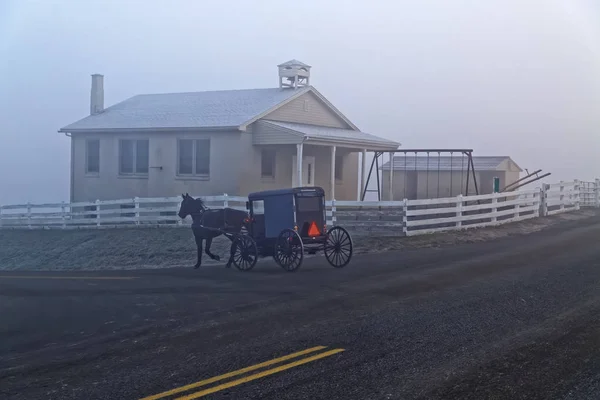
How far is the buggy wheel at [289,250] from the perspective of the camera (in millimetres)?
15047

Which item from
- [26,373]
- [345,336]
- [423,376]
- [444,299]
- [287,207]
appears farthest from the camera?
[287,207]

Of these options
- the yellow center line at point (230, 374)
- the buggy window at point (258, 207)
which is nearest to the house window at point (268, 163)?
the buggy window at point (258, 207)

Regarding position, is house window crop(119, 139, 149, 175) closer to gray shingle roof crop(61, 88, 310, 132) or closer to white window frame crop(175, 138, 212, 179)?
gray shingle roof crop(61, 88, 310, 132)

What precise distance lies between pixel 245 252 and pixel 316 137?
38.6 feet

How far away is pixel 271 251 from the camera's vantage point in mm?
15859

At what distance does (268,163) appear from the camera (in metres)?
29.2

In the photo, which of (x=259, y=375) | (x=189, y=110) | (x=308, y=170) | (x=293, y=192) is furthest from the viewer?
(x=189, y=110)

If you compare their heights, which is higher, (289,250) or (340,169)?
(340,169)

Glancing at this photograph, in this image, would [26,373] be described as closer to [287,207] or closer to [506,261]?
[287,207]

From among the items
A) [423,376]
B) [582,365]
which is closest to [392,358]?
[423,376]

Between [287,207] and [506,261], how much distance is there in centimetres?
490

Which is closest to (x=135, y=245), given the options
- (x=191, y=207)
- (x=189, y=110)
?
(x=191, y=207)

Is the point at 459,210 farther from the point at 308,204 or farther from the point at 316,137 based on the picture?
the point at 308,204

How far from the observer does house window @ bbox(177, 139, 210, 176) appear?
93.6 ft
